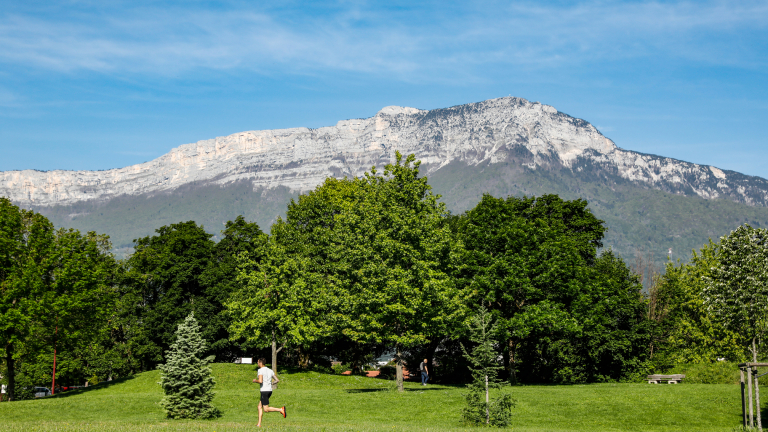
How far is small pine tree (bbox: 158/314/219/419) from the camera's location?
26.9 m

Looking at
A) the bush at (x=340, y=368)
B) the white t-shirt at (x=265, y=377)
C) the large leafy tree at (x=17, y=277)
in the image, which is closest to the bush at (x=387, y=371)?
the bush at (x=340, y=368)

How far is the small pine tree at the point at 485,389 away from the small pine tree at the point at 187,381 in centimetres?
1181

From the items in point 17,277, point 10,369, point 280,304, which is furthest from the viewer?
point 280,304

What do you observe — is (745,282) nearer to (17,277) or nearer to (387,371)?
(387,371)

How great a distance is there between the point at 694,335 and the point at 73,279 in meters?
53.4

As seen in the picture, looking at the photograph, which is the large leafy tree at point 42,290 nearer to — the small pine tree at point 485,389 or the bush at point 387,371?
the bush at point 387,371

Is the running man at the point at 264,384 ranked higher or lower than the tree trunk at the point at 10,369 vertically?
higher

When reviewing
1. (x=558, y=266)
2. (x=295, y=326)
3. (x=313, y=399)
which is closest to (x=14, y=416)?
(x=313, y=399)

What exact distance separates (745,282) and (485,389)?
1998cm

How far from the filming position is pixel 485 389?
80.1 ft

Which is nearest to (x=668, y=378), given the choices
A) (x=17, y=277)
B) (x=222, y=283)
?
(x=222, y=283)

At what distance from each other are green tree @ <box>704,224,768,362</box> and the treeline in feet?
40.4

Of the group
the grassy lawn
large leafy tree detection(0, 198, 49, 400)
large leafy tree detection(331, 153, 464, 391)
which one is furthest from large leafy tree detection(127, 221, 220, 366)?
the grassy lawn

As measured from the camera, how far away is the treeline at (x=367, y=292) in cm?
4100
